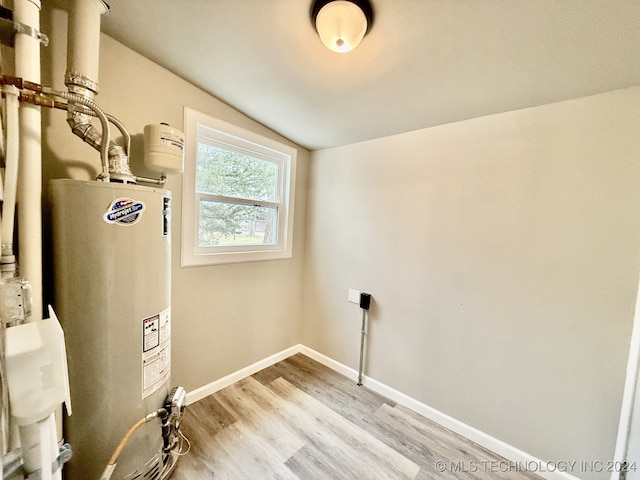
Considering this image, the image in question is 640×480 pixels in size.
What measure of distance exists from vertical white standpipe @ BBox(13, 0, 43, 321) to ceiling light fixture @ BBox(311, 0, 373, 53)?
1.04m

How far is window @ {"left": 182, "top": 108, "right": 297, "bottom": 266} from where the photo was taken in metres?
1.72

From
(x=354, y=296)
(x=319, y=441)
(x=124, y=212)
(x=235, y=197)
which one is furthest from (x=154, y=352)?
(x=354, y=296)

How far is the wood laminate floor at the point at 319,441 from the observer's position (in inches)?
53.5

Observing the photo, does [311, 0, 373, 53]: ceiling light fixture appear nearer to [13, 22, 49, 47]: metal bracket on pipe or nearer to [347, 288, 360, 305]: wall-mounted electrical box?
[13, 22, 49, 47]: metal bracket on pipe

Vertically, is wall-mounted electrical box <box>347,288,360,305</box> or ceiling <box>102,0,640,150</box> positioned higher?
ceiling <box>102,0,640,150</box>

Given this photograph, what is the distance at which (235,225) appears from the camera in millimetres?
2084

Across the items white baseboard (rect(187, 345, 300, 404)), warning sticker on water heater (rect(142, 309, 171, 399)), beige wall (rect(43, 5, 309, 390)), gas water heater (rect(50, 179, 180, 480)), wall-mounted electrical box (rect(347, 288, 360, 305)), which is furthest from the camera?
wall-mounted electrical box (rect(347, 288, 360, 305))

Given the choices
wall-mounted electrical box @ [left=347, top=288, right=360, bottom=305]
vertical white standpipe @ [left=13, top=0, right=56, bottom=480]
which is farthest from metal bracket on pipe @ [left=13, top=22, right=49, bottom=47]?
wall-mounted electrical box @ [left=347, top=288, right=360, bottom=305]

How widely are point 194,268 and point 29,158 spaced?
1.03 meters

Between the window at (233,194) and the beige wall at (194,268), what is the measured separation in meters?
0.08

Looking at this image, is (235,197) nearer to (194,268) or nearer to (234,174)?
(234,174)

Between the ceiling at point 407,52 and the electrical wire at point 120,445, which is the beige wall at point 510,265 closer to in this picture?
the ceiling at point 407,52

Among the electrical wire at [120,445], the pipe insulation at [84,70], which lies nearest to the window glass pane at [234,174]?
the pipe insulation at [84,70]

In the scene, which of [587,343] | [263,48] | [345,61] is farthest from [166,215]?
[587,343]
